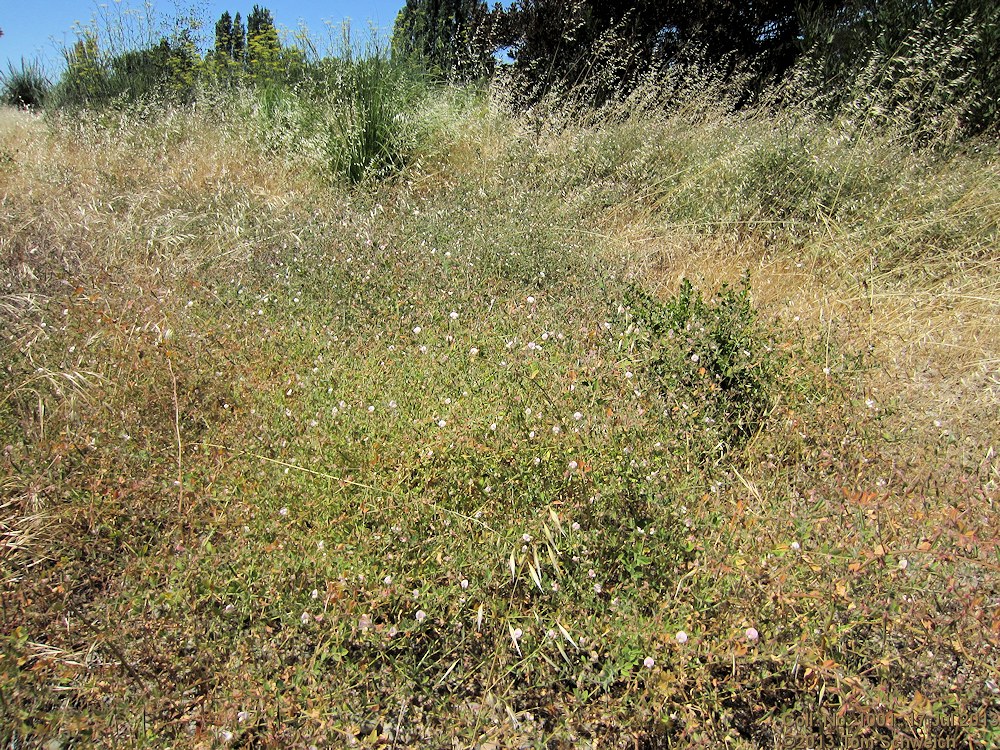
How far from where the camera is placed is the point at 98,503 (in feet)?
6.88

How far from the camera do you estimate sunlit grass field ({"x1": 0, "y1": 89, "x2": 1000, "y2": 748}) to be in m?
1.61

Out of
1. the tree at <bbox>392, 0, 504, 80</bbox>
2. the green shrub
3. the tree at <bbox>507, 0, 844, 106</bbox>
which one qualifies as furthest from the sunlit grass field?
the tree at <bbox>507, 0, 844, 106</bbox>

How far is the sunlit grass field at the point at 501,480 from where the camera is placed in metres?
1.61

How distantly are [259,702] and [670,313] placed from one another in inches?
85.3

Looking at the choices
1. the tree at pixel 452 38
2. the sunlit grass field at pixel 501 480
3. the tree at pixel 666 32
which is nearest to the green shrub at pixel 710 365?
the sunlit grass field at pixel 501 480

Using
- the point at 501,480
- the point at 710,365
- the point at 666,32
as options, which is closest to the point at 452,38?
the point at 666,32

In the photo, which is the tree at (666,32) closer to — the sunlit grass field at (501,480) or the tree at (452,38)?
the tree at (452,38)

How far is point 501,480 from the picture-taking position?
6.92 feet

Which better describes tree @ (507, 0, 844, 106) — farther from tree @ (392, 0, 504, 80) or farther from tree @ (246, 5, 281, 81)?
tree @ (246, 5, 281, 81)

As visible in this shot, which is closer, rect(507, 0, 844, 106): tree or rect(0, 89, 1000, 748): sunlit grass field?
rect(0, 89, 1000, 748): sunlit grass field

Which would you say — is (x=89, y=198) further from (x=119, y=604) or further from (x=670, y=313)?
(x=670, y=313)

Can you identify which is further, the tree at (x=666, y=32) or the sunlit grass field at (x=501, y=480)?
the tree at (x=666, y=32)

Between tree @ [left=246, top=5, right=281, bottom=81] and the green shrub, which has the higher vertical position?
tree @ [left=246, top=5, right=281, bottom=81]

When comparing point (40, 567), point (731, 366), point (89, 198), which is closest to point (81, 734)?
point (40, 567)
